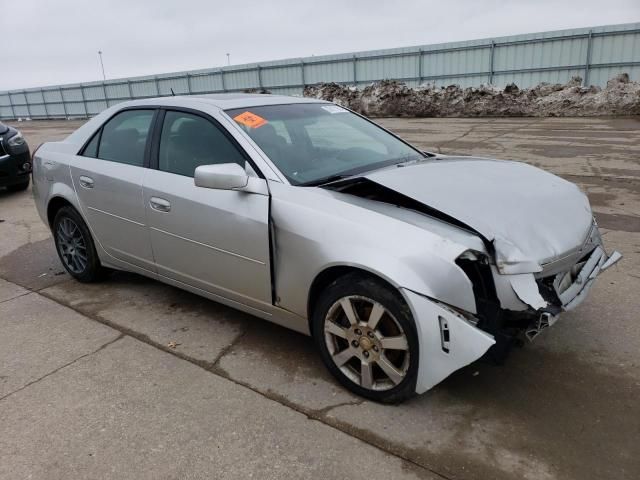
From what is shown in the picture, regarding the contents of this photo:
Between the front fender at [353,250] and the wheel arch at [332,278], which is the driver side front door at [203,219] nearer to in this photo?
the front fender at [353,250]

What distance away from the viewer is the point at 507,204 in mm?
2803

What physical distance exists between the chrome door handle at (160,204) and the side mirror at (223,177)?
22.3 inches

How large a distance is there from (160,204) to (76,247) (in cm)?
145

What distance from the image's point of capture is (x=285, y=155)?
321 cm

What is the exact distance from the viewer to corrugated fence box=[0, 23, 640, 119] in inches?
813

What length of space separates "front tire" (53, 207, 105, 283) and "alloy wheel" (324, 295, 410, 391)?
250 centimetres

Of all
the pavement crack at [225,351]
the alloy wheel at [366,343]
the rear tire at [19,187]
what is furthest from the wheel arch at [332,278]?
the rear tire at [19,187]

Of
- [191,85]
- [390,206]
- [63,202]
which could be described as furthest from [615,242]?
[191,85]

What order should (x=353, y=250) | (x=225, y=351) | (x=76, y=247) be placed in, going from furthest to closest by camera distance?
1. (x=76, y=247)
2. (x=225, y=351)
3. (x=353, y=250)

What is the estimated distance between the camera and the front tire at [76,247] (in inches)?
169

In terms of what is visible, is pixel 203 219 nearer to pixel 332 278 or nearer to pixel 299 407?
pixel 332 278

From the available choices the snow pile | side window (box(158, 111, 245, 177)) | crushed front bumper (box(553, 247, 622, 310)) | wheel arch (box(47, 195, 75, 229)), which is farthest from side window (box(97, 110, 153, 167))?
the snow pile

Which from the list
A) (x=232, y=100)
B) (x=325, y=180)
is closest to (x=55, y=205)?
(x=232, y=100)

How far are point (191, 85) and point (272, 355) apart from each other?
97.6ft
